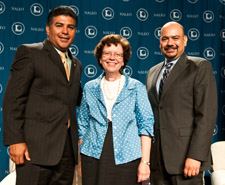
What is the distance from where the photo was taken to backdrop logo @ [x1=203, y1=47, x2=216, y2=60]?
507 cm

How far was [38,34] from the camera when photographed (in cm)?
494

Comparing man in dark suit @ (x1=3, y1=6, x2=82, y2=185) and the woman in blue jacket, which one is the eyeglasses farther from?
man in dark suit @ (x1=3, y1=6, x2=82, y2=185)

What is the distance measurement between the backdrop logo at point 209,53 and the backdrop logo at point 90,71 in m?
2.06

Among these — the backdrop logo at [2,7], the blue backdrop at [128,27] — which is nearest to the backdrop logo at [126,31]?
the blue backdrop at [128,27]

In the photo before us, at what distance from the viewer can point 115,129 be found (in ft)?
6.67

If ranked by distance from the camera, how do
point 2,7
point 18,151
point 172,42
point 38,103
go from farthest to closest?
point 2,7 < point 172,42 < point 38,103 < point 18,151

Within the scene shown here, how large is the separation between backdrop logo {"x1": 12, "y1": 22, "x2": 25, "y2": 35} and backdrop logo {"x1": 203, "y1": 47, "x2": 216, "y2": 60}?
133 inches

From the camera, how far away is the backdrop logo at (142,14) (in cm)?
496

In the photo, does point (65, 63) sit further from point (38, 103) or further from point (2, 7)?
point (2, 7)

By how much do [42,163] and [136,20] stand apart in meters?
3.53

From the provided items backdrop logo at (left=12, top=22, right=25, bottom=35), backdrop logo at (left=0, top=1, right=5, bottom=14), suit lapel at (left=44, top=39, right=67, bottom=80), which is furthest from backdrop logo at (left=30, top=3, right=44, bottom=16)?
suit lapel at (left=44, top=39, right=67, bottom=80)

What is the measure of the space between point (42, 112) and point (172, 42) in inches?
53.1

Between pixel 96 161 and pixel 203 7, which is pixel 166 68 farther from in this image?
pixel 203 7

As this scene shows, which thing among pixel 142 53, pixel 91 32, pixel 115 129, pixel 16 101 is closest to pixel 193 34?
pixel 142 53
